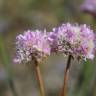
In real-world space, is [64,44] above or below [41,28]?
below

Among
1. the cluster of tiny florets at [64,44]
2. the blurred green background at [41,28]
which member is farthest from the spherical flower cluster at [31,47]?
the blurred green background at [41,28]

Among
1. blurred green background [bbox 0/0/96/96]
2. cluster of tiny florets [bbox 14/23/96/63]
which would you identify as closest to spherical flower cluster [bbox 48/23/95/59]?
cluster of tiny florets [bbox 14/23/96/63]

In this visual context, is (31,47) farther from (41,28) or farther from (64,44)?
(41,28)

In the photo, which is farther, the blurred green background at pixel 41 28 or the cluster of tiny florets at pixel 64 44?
the blurred green background at pixel 41 28

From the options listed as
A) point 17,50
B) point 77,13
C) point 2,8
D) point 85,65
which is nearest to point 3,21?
point 2,8

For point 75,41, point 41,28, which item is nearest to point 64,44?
point 75,41

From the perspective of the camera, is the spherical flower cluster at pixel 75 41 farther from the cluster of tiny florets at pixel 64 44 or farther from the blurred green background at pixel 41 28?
the blurred green background at pixel 41 28

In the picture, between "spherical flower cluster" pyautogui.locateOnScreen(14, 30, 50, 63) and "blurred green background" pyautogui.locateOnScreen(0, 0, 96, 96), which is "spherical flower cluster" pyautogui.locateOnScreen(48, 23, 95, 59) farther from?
"blurred green background" pyautogui.locateOnScreen(0, 0, 96, 96)

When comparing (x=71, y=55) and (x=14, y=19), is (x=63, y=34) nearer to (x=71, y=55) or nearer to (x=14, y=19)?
(x=71, y=55)
